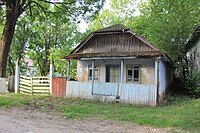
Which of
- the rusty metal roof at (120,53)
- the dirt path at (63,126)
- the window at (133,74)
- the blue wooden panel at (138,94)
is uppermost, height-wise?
the rusty metal roof at (120,53)

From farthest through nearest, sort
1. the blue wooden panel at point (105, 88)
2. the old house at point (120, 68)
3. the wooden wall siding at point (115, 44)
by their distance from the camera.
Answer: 1. the wooden wall siding at point (115, 44)
2. the blue wooden panel at point (105, 88)
3. the old house at point (120, 68)

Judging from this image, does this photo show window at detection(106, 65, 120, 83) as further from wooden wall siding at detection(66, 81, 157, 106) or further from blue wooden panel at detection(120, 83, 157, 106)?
blue wooden panel at detection(120, 83, 157, 106)

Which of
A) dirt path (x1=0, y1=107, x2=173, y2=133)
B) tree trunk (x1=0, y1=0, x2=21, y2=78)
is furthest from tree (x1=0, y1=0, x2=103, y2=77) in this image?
dirt path (x1=0, y1=107, x2=173, y2=133)

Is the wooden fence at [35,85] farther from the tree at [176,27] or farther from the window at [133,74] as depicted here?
the tree at [176,27]

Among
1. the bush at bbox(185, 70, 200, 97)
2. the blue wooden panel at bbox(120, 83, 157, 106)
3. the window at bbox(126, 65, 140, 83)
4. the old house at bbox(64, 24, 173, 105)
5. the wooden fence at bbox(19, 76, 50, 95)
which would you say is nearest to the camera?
the blue wooden panel at bbox(120, 83, 157, 106)

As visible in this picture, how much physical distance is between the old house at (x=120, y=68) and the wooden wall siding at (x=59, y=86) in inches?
20.1

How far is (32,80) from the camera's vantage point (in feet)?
62.3

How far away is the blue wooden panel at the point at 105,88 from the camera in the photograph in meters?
15.6

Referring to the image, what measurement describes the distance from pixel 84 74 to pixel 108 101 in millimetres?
4372

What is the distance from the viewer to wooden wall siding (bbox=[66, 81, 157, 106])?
14.4 metres

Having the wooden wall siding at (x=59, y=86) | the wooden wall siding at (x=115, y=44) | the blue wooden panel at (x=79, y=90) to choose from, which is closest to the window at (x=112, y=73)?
the wooden wall siding at (x=115, y=44)

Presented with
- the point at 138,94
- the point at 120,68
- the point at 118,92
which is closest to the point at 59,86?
the point at 120,68

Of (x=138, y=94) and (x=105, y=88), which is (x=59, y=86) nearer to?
(x=105, y=88)

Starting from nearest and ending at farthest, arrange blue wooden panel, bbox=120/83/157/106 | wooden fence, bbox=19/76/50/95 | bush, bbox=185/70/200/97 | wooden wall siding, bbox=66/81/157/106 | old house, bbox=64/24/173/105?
blue wooden panel, bbox=120/83/157/106 < wooden wall siding, bbox=66/81/157/106 < old house, bbox=64/24/173/105 < bush, bbox=185/70/200/97 < wooden fence, bbox=19/76/50/95
